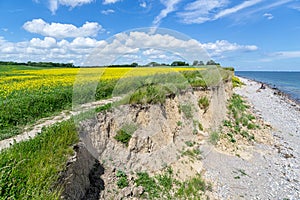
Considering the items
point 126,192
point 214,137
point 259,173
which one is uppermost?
point 126,192

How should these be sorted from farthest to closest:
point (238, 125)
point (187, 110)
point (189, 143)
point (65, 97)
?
1. point (238, 125)
2. point (187, 110)
3. point (189, 143)
4. point (65, 97)

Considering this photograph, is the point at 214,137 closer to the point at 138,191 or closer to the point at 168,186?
the point at 168,186

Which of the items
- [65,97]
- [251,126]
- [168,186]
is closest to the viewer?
[168,186]

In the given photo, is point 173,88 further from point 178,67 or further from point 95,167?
point 95,167

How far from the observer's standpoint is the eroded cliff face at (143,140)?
22.6 ft

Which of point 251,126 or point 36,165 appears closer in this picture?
point 36,165

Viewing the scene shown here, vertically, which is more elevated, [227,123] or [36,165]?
[36,165]

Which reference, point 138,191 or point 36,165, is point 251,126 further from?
point 36,165

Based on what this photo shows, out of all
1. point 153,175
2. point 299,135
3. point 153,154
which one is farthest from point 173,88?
point 299,135

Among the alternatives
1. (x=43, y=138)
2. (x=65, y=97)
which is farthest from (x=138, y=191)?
(x=65, y=97)

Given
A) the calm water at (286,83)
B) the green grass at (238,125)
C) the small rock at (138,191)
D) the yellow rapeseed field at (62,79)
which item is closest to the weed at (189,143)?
the green grass at (238,125)

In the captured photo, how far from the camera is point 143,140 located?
28.7ft

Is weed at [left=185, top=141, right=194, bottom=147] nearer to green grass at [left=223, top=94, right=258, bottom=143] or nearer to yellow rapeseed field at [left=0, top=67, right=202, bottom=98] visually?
green grass at [left=223, top=94, right=258, bottom=143]

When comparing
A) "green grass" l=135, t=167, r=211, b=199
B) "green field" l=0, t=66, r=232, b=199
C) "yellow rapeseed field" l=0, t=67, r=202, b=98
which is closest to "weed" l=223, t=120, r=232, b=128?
"green field" l=0, t=66, r=232, b=199
